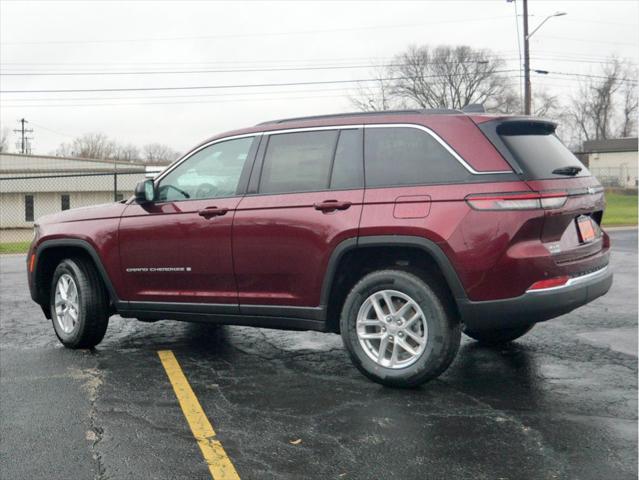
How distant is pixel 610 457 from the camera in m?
3.65

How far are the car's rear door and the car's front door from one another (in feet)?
0.44

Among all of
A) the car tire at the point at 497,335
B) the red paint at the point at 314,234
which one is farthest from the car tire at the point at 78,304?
the car tire at the point at 497,335

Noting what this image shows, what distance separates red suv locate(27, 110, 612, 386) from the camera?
4.47 meters

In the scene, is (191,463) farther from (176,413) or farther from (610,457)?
(610,457)

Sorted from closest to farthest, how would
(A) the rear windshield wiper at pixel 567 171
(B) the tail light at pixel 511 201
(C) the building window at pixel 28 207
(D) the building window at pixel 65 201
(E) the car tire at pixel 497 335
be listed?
(B) the tail light at pixel 511 201 < (A) the rear windshield wiper at pixel 567 171 < (E) the car tire at pixel 497 335 < (D) the building window at pixel 65 201 < (C) the building window at pixel 28 207

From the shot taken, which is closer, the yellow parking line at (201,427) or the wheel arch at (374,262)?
the yellow parking line at (201,427)

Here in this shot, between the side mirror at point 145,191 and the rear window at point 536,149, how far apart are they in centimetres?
278

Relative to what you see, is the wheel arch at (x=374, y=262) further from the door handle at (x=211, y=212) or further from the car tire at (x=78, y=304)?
the car tire at (x=78, y=304)

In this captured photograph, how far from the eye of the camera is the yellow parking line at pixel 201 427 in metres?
3.50

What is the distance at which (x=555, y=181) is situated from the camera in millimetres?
4613

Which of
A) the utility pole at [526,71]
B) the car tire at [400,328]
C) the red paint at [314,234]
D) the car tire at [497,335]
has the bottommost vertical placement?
the car tire at [497,335]

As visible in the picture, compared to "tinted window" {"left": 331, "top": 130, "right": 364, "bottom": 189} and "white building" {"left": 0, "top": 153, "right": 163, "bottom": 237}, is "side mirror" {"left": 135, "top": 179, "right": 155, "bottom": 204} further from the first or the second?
"white building" {"left": 0, "top": 153, "right": 163, "bottom": 237}

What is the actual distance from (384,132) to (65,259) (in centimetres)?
319

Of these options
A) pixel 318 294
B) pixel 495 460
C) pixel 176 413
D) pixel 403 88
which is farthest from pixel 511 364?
pixel 403 88
